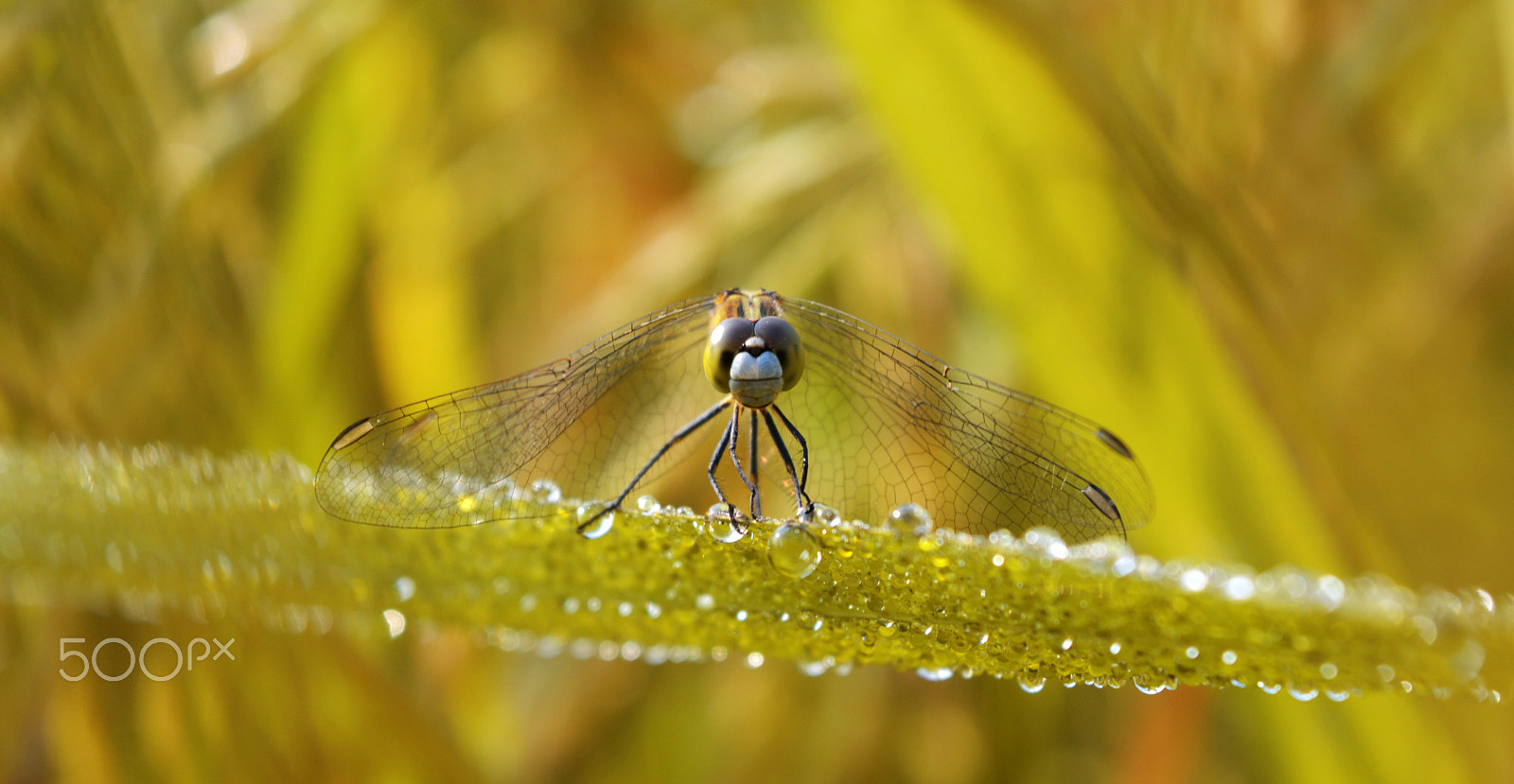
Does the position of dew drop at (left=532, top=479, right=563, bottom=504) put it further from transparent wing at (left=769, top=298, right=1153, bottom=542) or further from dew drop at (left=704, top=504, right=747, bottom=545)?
transparent wing at (left=769, top=298, right=1153, bottom=542)

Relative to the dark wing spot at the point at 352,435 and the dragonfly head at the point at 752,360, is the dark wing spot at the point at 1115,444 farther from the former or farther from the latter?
the dark wing spot at the point at 352,435

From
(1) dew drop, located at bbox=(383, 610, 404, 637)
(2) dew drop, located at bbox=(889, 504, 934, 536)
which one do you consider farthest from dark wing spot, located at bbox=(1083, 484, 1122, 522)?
(1) dew drop, located at bbox=(383, 610, 404, 637)

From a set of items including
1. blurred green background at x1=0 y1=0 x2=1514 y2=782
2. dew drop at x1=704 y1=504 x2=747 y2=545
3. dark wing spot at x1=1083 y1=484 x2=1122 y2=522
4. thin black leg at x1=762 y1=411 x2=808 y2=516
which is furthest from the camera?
blurred green background at x1=0 y1=0 x2=1514 y2=782

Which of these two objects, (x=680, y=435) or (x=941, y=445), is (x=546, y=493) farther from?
(x=941, y=445)

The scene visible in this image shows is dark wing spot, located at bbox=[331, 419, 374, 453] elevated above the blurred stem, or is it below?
above

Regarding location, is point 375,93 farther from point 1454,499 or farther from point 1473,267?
point 1454,499
